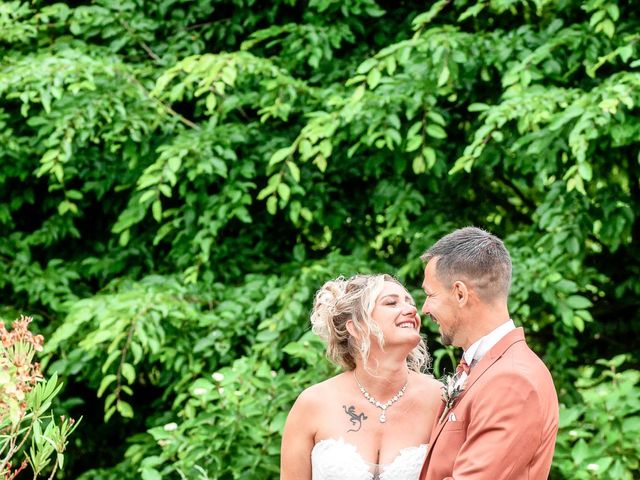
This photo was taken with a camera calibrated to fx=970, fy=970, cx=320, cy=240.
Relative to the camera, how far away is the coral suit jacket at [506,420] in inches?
89.4

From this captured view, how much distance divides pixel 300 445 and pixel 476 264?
111 centimetres

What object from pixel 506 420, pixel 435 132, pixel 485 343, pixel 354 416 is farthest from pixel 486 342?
pixel 435 132

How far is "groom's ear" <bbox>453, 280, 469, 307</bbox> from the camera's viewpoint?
2.52 m

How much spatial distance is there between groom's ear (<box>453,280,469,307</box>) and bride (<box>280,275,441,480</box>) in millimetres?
732

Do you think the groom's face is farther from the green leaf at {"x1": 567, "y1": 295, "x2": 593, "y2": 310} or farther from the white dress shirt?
the green leaf at {"x1": 567, "y1": 295, "x2": 593, "y2": 310}

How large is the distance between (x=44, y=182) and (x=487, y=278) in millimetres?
4525

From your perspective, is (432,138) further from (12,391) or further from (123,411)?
(12,391)

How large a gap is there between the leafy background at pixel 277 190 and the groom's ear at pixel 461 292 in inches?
77.8

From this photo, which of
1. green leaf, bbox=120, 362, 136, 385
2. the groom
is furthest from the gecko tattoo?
green leaf, bbox=120, 362, 136, 385

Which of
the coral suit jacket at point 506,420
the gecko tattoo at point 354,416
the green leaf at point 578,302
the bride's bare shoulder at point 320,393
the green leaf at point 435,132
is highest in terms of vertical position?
the coral suit jacket at point 506,420

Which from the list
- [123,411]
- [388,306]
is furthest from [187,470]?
[388,306]

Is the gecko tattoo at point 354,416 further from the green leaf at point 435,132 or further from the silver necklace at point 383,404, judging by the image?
the green leaf at point 435,132

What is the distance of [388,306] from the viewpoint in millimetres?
3357

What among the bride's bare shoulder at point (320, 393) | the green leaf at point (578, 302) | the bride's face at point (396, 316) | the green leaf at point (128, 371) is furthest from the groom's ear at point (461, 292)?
the green leaf at point (128, 371)
